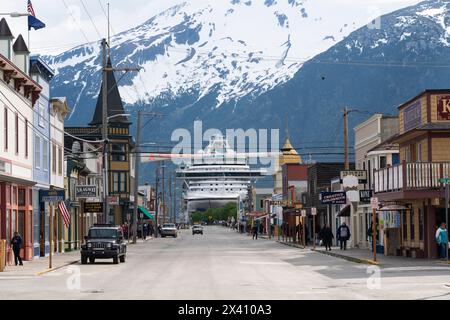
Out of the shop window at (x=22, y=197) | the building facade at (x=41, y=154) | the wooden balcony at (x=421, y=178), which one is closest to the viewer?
the wooden balcony at (x=421, y=178)

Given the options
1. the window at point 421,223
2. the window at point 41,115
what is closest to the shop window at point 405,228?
the window at point 421,223

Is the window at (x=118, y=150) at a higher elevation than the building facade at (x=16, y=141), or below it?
higher

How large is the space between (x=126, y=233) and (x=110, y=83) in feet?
92.5

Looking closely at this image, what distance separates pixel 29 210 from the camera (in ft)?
175

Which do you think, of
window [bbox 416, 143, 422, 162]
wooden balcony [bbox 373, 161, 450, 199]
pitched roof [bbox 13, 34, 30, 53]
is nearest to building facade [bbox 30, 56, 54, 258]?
pitched roof [bbox 13, 34, 30, 53]

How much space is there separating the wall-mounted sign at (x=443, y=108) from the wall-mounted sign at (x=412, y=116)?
57.0 inches

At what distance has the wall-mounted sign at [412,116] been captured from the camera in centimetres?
4850

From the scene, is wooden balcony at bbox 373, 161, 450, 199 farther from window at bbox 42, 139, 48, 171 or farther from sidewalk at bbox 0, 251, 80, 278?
window at bbox 42, 139, 48, 171

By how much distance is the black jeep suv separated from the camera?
47250mm

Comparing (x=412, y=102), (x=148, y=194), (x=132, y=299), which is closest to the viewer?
(x=132, y=299)

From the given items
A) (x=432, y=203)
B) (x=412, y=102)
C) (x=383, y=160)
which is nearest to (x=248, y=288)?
(x=432, y=203)

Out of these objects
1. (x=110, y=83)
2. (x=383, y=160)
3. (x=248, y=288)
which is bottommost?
(x=248, y=288)

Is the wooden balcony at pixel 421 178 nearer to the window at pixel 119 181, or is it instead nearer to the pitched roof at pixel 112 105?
the pitched roof at pixel 112 105

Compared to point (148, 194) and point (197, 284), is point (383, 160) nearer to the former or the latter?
point (197, 284)
